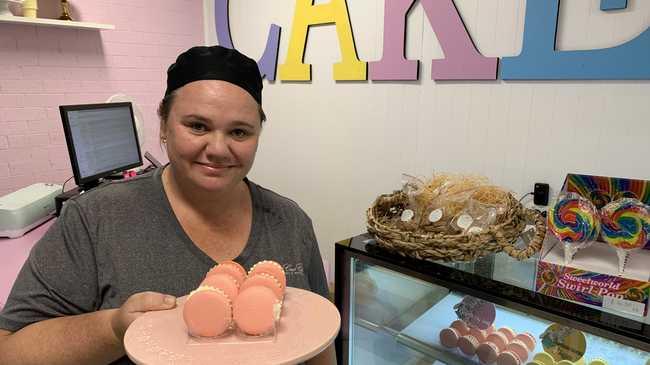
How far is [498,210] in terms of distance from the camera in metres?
1.59

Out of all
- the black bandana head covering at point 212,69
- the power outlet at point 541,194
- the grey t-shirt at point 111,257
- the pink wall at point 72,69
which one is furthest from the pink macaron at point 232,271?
the pink wall at point 72,69

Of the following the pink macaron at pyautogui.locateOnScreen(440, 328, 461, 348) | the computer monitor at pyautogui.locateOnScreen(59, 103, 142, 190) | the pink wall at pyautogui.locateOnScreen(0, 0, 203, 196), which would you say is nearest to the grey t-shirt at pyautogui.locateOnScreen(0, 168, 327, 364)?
the pink macaron at pyautogui.locateOnScreen(440, 328, 461, 348)

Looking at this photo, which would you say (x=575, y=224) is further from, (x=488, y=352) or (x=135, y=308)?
(x=135, y=308)

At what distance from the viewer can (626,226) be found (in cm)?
132

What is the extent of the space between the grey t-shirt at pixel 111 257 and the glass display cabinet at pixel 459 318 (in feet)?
1.90

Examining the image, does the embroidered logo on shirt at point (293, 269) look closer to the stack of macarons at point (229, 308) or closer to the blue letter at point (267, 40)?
the stack of macarons at point (229, 308)

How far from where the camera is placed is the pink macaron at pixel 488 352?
1712 millimetres

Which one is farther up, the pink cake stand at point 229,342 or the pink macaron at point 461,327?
the pink cake stand at point 229,342

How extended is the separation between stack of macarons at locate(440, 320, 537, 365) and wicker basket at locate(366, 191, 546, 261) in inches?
16.2

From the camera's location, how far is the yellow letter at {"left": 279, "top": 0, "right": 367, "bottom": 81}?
9.60ft

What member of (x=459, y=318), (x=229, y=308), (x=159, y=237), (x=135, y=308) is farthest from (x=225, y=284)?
(x=459, y=318)

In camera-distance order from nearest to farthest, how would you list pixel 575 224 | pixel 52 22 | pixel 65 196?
1. pixel 575 224
2. pixel 65 196
3. pixel 52 22

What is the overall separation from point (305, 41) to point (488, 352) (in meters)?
2.33

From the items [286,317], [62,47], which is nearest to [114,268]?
[286,317]
